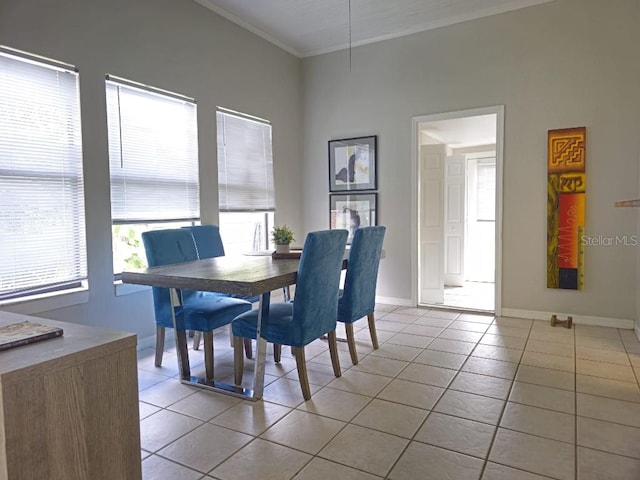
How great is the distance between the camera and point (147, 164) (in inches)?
144

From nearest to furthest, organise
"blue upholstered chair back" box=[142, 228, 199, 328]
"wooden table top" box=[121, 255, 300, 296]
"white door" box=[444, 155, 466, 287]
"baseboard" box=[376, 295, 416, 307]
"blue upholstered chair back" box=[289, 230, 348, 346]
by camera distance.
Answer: "wooden table top" box=[121, 255, 300, 296], "blue upholstered chair back" box=[289, 230, 348, 346], "blue upholstered chair back" box=[142, 228, 199, 328], "baseboard" box=[376, 295, 416, 307], "white door" box=[444, 155, 466, 287]

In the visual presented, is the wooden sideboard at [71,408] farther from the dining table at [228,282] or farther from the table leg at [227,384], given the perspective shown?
the table leg at [227,384]

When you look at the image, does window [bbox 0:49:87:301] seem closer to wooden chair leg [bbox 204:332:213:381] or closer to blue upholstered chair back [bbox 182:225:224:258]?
blue upholstered chair back [bbox 182:225:224:258]

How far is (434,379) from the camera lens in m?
2.94

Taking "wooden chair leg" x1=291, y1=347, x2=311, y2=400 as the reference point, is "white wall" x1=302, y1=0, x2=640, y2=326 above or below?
above

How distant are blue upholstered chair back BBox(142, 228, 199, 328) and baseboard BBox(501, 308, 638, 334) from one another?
3176mm

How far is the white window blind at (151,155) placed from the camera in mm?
3420

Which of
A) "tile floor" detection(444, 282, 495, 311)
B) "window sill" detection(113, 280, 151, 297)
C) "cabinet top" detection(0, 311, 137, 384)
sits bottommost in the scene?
"tile floor" detection(444, 282, 495, 311)

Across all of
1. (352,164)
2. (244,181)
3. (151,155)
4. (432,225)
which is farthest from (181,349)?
(432,225)

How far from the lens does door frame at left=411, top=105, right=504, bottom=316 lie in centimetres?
450

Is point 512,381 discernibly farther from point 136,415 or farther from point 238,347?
point 136,415

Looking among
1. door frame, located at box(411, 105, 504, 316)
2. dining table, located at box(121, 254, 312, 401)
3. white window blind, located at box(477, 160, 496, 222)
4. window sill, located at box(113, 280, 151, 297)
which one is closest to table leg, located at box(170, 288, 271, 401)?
dining table, located at box(121, 254, 312, 401)

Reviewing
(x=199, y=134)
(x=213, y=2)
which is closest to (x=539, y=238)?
(x=199, y=134)

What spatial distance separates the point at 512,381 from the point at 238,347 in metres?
1.80
